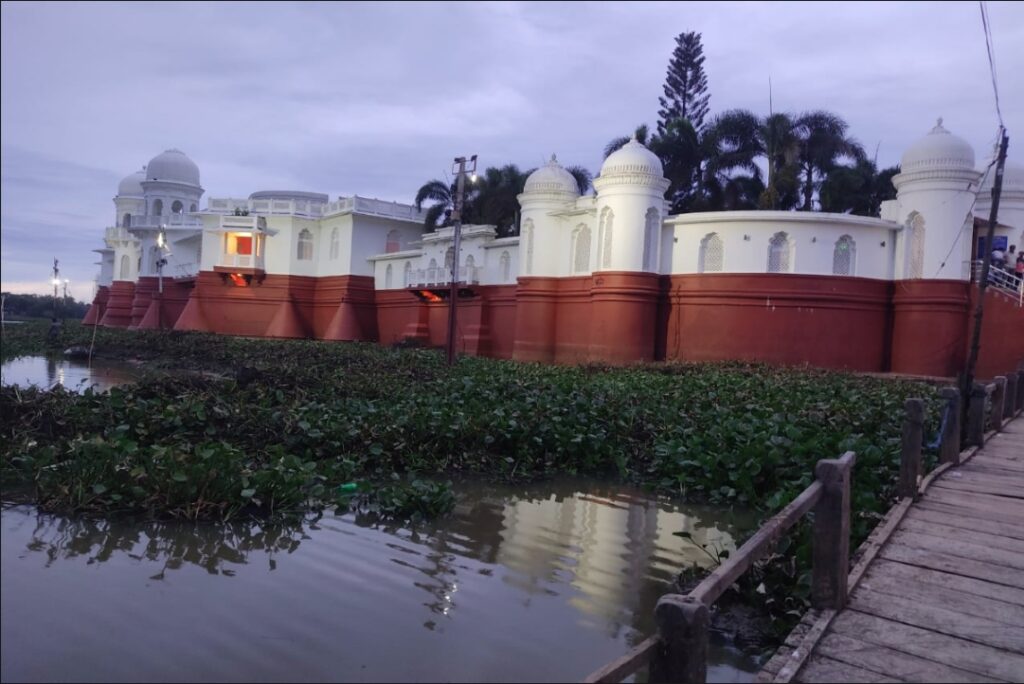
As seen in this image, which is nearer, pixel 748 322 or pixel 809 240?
pixel 809 240

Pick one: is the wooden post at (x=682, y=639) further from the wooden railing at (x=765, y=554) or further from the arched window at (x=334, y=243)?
the arched window at (x=334, y=243)

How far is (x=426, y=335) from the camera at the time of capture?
32312mm

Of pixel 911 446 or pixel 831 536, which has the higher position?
pixel 911 446

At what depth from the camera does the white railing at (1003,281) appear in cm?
1962

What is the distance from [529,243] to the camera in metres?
25.9

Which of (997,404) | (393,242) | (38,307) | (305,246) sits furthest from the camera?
(38,307)

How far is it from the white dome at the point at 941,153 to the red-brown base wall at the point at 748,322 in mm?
2984

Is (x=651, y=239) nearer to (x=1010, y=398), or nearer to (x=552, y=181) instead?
(x=552, y=181)

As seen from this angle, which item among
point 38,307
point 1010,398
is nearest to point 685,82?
point 1010,398

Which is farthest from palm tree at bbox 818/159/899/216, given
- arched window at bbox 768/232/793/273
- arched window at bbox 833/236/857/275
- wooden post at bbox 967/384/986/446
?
wooden post at bbox 967/384/986/446

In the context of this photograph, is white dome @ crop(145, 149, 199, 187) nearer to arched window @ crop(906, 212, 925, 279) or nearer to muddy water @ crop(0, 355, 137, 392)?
muddy water @ crop(0, 355, 137, 392)

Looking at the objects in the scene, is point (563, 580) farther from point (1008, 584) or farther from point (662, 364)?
point (662, 364)

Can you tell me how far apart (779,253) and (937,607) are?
59.2 feet

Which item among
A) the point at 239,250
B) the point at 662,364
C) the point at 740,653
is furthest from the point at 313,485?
the point at 239,250
